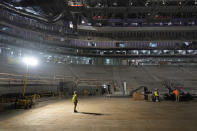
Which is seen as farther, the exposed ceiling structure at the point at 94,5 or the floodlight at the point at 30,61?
the exposed ceiling structure at the point at 94,5

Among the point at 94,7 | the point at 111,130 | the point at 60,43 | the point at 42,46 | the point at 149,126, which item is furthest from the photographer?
the point at 60,43

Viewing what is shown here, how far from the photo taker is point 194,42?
45.6 metres

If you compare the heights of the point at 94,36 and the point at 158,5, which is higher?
the point at 158,5

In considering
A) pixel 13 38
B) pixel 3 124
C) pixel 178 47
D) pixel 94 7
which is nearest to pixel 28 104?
pixel 3 124

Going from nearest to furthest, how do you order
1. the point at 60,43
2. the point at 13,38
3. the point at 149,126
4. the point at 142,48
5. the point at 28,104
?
the point at 149,126 < the point at 28,104 < the point at 13,38 < the point at 60,43 < the point at 142,48

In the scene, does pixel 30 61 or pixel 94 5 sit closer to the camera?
pixel 30 61

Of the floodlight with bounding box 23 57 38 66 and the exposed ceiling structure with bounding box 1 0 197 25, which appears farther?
the exposed ceiling structure with bounding box 1 0 197 25

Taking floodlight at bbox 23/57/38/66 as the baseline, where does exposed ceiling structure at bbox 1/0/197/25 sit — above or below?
A: above

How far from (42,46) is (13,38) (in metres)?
7.85

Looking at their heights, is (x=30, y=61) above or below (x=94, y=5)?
below

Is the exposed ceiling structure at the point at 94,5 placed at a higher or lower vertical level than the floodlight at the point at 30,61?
higher

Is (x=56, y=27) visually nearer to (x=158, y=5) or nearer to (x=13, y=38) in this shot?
(x=13, y=38)

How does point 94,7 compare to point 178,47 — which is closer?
point 94,7

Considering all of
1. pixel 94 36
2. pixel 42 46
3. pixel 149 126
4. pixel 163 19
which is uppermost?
pixel 163 19
